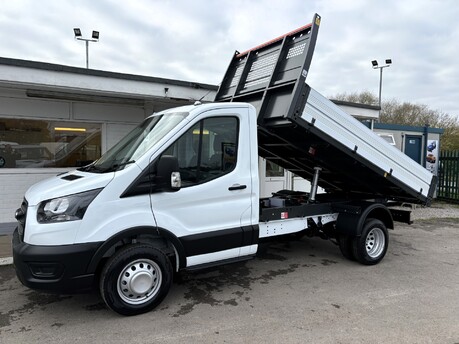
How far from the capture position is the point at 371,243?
580cm

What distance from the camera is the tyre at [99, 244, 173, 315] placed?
363 cm

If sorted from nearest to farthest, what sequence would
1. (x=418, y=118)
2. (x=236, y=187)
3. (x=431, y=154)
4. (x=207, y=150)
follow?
1. (x=207, y=150)
2. (x=236, y=187)
3. (x=431, y=154)
4. (x=418, y=118)

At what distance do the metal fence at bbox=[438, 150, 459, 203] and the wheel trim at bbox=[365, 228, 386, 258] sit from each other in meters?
9.16

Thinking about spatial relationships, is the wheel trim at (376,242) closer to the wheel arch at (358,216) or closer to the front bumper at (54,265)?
the wheel arch at (358,216)

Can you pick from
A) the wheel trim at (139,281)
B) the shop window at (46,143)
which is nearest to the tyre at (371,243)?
the wheel trim at (139,281)

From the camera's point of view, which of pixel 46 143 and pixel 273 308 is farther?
pixel 46 143

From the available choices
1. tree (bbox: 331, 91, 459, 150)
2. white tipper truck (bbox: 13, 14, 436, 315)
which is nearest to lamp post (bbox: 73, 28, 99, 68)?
white tipper truck (bbox: 13, 14, 436, 315)

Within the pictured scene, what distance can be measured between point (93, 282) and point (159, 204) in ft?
3.42

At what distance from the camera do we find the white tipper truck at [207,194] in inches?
137

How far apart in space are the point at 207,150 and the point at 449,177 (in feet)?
41.0

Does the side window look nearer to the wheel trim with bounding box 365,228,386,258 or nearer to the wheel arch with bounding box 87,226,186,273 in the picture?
the wheel arch with bounding box 87,226,186,273

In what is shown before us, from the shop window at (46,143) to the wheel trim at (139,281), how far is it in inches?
171

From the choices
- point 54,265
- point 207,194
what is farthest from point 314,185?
point 54,265

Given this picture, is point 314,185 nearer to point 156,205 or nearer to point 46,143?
point 156,205
